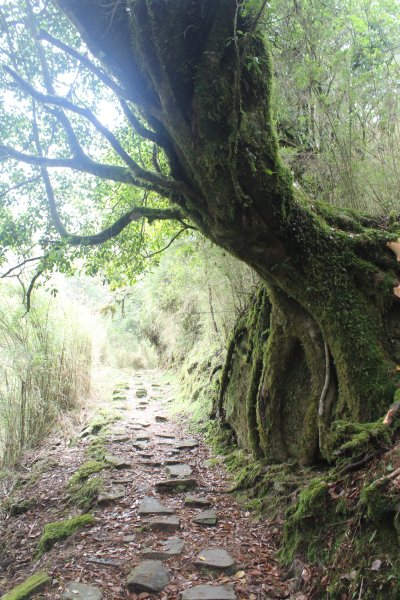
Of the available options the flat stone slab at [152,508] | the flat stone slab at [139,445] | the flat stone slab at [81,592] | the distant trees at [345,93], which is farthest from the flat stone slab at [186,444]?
the distant trees at [345,93]

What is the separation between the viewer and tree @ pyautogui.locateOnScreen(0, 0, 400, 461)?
2996 millimetres

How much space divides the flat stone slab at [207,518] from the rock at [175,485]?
60 centimetres

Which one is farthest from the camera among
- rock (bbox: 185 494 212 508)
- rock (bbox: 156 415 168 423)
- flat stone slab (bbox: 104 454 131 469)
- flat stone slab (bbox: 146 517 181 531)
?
rock (bbox: 156 415 168 423)

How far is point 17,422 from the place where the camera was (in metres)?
5.95

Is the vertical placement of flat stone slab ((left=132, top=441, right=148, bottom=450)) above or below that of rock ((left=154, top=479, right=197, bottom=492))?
above

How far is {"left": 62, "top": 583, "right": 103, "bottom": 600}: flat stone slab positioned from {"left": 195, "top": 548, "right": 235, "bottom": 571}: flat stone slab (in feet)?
2.19

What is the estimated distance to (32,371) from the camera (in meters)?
6.17

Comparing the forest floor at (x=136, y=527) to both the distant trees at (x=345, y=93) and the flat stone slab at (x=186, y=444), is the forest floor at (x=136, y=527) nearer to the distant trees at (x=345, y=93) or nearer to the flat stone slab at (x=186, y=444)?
the flat stone slab at (x=186, y=444)

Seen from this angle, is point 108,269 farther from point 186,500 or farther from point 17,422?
point 186,500

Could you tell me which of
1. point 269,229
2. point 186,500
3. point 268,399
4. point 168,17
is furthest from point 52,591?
point 168,17

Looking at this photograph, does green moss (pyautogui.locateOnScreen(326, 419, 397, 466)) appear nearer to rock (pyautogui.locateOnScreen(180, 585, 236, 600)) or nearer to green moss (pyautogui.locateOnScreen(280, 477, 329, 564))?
green moss (pyautogui.locateOnScreen(280, 477, 329, 564))

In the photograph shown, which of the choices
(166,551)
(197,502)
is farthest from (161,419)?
(166,551)

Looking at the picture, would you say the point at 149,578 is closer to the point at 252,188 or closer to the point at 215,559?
the point at 215,559

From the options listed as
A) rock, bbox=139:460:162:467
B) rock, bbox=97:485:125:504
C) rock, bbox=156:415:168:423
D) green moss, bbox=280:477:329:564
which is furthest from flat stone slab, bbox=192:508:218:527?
rock, bbox=156:415:168:423
